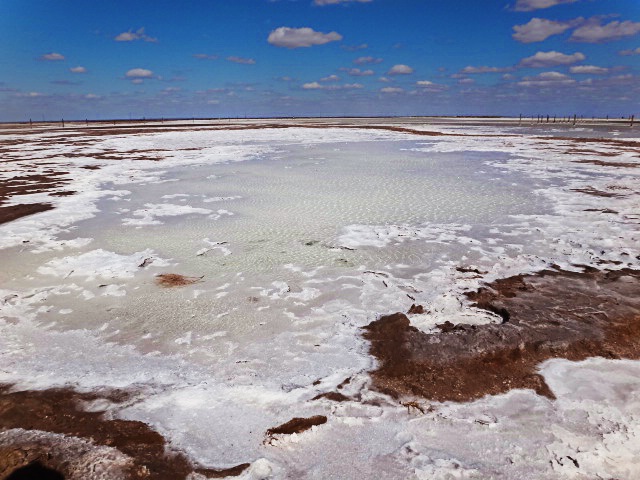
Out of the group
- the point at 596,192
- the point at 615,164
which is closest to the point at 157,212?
the point at 596,192

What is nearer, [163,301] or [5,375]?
[5,375]

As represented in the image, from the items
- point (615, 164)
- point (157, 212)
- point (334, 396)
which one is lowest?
point (334, 396)

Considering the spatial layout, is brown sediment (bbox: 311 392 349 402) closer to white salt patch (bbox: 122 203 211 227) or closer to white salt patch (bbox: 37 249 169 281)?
white salt patch (bbox: 37 249 169 281)

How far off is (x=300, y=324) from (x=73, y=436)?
98.0 inches

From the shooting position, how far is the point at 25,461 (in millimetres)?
2955

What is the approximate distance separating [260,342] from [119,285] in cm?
274

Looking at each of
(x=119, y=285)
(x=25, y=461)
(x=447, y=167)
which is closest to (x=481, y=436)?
(x=25, y=461)

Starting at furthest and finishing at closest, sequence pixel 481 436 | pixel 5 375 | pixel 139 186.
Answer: pixel 139 186, pixel 5 375, pixel 481 436

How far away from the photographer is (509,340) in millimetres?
4551

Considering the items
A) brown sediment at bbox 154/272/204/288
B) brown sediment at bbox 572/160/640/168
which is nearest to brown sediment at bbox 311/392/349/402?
brown sediment at bbox 154/272/204/288

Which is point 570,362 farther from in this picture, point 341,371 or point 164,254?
point 164,254

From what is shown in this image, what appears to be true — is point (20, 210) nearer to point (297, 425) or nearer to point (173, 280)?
point (173, 280)

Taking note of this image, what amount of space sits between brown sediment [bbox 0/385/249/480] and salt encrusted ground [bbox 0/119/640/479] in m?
0.02

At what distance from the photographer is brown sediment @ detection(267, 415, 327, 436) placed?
10.7ft
